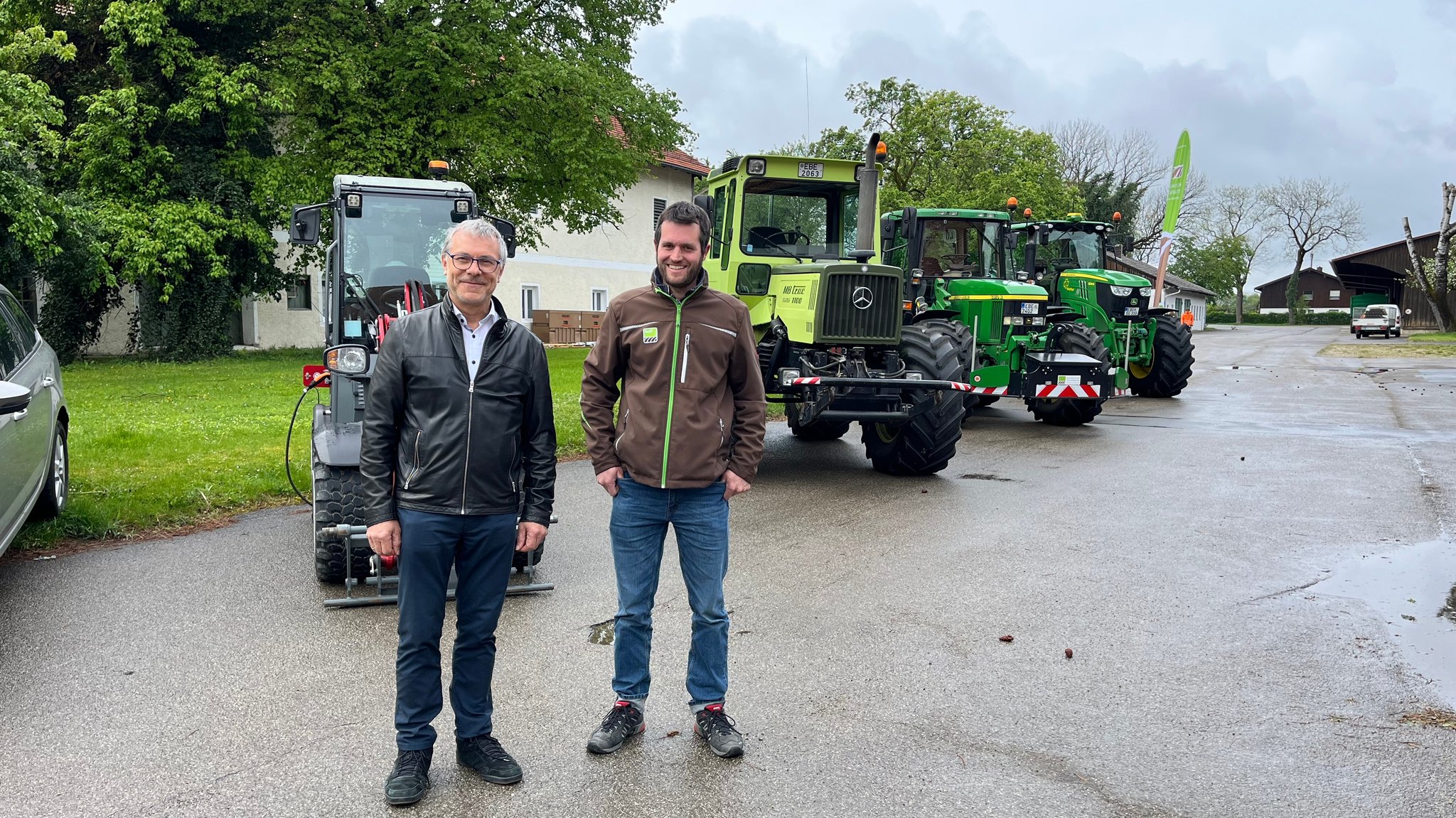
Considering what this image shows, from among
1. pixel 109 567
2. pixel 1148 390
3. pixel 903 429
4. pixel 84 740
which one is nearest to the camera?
pixel 84 740

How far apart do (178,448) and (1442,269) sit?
2176 inches

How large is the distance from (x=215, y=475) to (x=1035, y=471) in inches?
288

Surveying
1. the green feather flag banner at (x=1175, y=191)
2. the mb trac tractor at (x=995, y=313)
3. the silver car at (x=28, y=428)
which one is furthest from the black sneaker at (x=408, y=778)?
the green feather flag banner at (x=1175, y=191)

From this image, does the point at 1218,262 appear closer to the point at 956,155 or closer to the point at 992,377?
the point at 956,155

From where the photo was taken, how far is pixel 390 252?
24.5 feet

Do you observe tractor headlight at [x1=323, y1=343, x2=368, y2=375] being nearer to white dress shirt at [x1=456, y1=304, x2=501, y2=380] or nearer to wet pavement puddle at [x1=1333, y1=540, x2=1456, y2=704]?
white dress shirt at [x1=456, y1=304, x2=501, y2=380]

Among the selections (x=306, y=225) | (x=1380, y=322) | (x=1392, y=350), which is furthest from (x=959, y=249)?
(x=1380, y=322)

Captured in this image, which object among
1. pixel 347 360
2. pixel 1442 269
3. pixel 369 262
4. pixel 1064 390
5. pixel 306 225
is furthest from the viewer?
pixel 1442 269

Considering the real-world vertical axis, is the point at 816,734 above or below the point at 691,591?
below

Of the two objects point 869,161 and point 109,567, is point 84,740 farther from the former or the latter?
point 869,161

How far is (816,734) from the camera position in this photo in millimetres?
3951

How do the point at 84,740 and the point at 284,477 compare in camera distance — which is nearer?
the point at 84,740

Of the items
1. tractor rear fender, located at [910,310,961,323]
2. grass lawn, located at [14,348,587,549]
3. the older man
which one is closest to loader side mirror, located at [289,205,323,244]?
grass lawn, located at [14,348,587,549]

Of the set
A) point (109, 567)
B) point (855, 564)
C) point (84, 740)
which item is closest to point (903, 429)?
point (855, 564)
